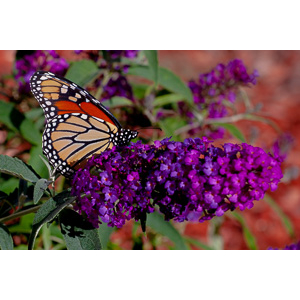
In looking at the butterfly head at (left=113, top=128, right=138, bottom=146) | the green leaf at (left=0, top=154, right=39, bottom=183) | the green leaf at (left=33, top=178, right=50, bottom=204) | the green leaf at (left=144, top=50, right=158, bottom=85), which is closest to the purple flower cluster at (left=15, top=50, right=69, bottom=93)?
the green leaf at (left=144, top=50, right=158, bottom=85)

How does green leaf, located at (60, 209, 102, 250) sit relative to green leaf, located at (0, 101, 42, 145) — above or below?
below

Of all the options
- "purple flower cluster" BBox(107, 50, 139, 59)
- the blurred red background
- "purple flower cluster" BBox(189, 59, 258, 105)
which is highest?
"purple flower cluster" BBox(107, 50, 139, 59)

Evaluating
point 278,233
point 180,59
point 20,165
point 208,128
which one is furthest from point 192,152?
point 180,59

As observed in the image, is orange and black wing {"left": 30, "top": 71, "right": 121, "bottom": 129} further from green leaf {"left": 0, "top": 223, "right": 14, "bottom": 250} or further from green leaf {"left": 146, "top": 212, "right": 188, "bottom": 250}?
green leaf {"left": 0, "top": 223, "right": 14, "bottom": 250}

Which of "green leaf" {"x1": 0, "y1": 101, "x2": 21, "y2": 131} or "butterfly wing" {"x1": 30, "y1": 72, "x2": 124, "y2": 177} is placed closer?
"butterfly wing" {"x1": 30, "y1": 72, "x2": 124, "y2": 177}

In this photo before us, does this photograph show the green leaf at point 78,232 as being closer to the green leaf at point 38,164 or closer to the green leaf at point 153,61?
the green leaf at point 38,164

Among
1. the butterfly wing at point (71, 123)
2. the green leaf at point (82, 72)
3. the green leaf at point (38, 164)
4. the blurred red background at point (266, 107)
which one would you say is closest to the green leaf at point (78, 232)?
the butterfly wing at point (71, 123)
